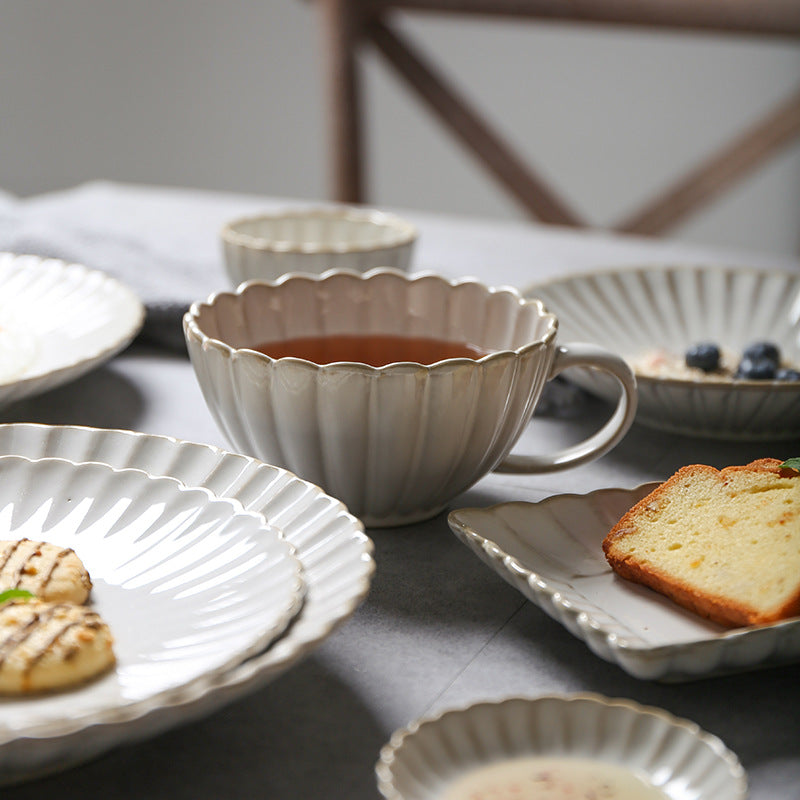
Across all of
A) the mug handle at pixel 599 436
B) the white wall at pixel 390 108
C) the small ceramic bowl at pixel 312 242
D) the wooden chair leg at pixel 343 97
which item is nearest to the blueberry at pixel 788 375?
the mug handle at pixel 599 436

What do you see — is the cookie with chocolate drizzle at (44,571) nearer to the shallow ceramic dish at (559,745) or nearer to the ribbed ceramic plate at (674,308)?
the shallow ceramic dish at (559,745)

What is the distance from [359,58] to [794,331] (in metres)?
2.27

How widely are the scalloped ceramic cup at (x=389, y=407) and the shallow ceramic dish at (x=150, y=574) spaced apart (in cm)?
11

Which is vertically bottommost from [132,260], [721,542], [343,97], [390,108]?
[390,108]

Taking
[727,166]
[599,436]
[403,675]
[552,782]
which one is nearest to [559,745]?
[552,782]

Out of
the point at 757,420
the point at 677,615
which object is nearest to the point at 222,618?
the point at 677,615

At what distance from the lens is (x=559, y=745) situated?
0.58 meters

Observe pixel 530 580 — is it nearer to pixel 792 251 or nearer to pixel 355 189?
pixel 355 189

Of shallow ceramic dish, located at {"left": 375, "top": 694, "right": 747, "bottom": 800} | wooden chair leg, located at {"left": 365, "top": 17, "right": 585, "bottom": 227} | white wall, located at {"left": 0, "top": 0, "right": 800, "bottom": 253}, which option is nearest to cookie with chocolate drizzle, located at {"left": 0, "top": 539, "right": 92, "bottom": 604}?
shallow ceramic dish, located at {"left": 375, "top": 694, "right": 747, "bottom": 800}

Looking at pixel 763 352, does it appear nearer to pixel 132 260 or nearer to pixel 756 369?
pixel 756 369

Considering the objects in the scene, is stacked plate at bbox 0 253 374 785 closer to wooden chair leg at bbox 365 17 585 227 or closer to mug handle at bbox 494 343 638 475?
mug handle at bbox 494 343 638 475

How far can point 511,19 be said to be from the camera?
10.0 ft

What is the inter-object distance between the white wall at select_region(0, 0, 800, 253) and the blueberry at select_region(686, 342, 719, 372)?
12.0ft

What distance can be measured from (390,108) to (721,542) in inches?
178
